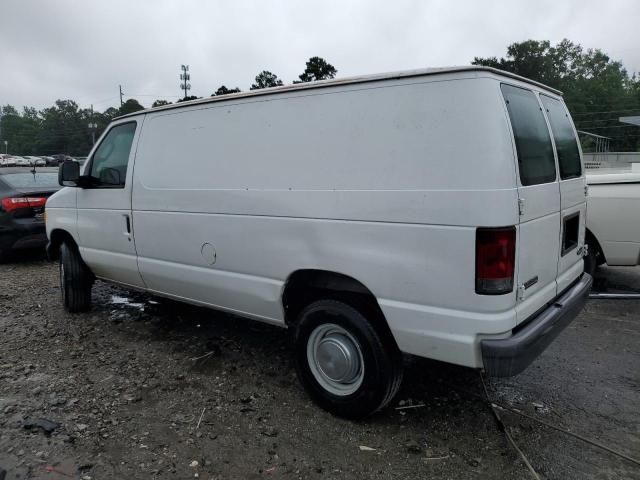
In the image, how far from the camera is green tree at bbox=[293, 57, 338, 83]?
138 feet

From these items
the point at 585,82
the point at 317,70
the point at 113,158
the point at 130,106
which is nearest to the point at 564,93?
the point at 585,82

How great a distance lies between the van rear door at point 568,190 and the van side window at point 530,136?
19 cm

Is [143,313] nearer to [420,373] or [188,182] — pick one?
[188,182]

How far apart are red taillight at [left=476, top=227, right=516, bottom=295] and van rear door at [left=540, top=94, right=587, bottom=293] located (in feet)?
2.99

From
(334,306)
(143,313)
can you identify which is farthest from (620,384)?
(143,313)

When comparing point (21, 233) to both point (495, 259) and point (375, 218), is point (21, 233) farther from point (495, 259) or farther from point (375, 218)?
point (495, 259)

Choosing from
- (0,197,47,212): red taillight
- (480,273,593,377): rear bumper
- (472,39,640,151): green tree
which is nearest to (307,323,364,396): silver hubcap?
(480,273,593,377): rear bumper

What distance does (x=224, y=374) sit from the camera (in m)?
3.88

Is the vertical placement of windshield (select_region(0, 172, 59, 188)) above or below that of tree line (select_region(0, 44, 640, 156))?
below

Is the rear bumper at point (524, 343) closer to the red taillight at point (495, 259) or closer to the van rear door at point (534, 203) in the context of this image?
the van rear door at point (534, 203)

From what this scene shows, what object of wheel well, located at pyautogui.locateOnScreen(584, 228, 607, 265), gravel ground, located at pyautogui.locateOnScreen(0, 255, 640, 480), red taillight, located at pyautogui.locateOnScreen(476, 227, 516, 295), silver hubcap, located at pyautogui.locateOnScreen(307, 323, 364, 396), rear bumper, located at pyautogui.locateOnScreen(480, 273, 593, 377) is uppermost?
red taillight, located at pyautogui.locateOnScreen(476, 227, 516, 295)

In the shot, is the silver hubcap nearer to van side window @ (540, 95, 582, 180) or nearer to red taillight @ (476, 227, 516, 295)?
red taillight @ (476, 227, 516, 295)

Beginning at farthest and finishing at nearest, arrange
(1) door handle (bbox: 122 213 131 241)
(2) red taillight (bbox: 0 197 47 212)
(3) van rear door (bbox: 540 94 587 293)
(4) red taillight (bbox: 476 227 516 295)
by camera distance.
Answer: (2) red taillight (bbox: 0 197 47 212)
(1) door handle (bbox: 122 213 131 241)
(3) van rear door (bbox: 540 94 587 293)
(4) red taillight (bbox: 476 227 516 295)

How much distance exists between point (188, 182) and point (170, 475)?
2.12 metres
